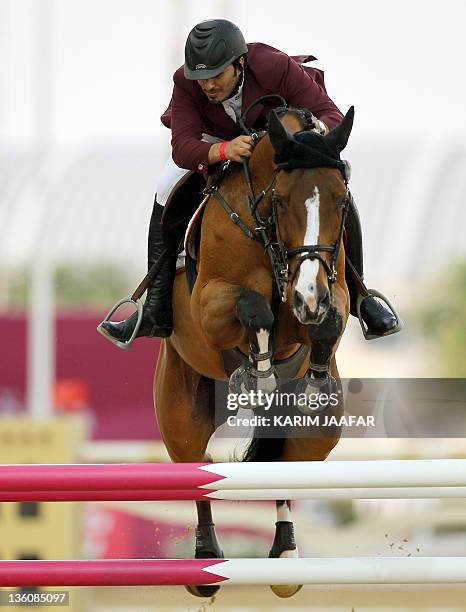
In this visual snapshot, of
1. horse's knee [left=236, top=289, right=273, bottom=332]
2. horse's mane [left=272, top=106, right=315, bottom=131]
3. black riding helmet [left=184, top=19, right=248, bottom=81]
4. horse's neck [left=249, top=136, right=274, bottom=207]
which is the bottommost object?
horse's knee [left=236, top=289, right=273, bottom=332]

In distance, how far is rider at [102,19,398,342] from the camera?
4.21 metres

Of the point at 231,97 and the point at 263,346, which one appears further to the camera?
the point at 231,97

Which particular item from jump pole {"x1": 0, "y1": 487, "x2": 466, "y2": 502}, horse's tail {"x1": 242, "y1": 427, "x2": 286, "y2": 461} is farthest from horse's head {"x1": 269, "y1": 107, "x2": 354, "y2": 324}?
horse's tail {"x1": 242, "y1": 427, "x2": 286, "y2": 461}

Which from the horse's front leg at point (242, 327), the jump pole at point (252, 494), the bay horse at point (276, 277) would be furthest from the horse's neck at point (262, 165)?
the jump pole at point (252, 494)

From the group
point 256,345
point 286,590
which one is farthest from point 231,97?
point 286,590

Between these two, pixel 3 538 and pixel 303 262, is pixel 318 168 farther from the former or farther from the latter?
pixel 3 538

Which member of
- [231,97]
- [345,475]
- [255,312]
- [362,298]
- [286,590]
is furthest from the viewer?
[286,590]

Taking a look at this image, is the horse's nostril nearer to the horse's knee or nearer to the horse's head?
the horse's head

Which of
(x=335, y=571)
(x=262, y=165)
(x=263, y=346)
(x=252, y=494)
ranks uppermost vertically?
(x=262, y=165)

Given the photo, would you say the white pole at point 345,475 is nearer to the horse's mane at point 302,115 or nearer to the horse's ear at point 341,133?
the horse's ear at point 341,133

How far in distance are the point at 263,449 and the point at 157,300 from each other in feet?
2.43

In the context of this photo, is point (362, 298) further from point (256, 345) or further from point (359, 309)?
point (256, 345)

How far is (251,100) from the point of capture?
4.34 m

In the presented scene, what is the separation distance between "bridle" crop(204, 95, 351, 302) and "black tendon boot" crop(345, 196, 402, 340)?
0.40 metres
